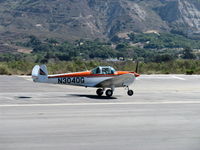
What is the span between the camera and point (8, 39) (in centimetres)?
14462

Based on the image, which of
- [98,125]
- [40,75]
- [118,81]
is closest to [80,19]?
[118,81]

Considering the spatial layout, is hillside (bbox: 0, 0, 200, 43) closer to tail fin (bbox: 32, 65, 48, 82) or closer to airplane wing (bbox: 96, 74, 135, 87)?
airplane wing (bbox: 96, 74, 135, 87)

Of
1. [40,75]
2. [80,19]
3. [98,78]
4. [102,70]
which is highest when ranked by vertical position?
[80,19]

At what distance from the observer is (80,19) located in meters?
172

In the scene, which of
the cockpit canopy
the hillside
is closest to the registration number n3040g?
the cockpit canopy

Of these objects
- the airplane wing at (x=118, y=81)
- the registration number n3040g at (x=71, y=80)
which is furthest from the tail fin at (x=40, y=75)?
the airplane wing at (x=118, y=81)

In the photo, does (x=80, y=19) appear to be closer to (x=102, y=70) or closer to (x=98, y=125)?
(x=102, y=70)

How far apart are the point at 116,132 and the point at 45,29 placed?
521 ft

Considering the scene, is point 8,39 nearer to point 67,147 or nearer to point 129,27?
point 129,27

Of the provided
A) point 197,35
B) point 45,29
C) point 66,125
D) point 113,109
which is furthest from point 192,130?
point 197,35

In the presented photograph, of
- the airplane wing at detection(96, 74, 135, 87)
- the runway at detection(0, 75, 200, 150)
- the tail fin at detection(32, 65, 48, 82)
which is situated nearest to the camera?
the runway at detection(0, 75, 200, 150)

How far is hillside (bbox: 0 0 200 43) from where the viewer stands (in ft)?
542

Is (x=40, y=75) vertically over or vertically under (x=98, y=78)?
over

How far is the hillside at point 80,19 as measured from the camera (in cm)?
16525
